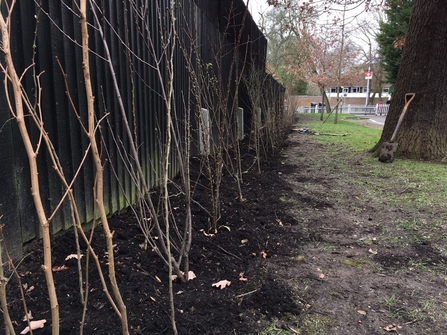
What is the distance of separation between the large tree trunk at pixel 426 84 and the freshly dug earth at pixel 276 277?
326 cm

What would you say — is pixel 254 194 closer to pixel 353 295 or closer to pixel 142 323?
pixel 353 295

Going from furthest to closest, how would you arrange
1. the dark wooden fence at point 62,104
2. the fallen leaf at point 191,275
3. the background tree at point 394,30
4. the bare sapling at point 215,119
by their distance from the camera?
the background tree at point 394,30 → the bare sapling at point 215,119 → the fallen leaf at point 191,275 → the dark wooden fence at point 62,104

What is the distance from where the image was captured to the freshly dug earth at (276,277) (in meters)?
1.83

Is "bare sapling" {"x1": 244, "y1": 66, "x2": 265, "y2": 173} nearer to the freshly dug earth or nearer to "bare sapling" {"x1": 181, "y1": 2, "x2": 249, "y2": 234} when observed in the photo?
"bare sapling" {"x1": 181, "y1": 2, "x2": 249, "y2": 234}

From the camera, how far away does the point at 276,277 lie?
2.44 metres

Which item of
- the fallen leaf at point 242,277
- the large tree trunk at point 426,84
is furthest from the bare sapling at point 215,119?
the large tree trunk at point 426,84

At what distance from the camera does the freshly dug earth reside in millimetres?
1825

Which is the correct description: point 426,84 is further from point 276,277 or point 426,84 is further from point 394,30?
point 394,30

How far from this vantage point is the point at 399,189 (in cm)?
492

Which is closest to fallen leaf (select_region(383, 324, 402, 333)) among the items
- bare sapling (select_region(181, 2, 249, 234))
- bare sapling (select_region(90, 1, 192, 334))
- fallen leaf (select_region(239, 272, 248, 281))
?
Answer: fallen leaf (select_region(239, 272, 248, 281))

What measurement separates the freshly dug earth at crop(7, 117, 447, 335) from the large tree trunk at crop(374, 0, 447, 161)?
10.7ft

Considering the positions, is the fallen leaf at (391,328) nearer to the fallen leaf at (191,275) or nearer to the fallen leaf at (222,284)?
the fallen leaf at (222,284)

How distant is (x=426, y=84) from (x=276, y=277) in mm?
6140

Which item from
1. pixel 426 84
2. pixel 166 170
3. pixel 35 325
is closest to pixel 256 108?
pixel 426 84
